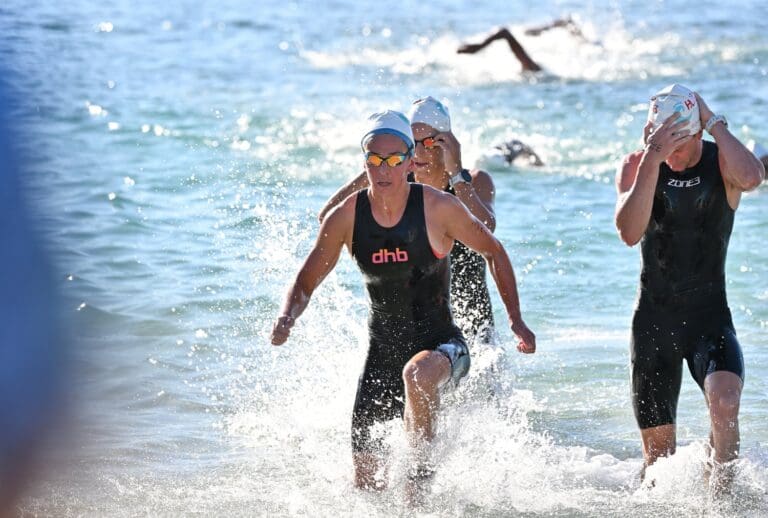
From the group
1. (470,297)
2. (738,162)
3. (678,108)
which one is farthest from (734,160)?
(470,297)

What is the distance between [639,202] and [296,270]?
16.7 ft

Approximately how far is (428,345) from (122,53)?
21.3 metres

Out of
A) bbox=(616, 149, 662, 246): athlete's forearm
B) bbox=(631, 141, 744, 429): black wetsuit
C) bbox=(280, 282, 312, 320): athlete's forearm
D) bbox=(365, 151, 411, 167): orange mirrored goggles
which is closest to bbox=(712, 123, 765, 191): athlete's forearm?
bbox=(631, 141, 744, 429): black wetsuit

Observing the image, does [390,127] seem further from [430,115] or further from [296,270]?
[296,270]

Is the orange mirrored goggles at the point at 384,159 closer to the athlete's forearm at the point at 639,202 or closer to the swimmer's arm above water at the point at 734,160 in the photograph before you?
the athlete's forearm at the point at 639,202

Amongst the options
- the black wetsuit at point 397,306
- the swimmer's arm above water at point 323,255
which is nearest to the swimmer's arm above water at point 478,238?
the black wetsuit at point 397,306

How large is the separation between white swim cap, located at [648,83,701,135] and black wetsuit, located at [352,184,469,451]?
3.84 ft

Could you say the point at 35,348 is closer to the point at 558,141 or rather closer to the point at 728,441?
the point at 728,441

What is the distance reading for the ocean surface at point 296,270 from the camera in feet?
21.8

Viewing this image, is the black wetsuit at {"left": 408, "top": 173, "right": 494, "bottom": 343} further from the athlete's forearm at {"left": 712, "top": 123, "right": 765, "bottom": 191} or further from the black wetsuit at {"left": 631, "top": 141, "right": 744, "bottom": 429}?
the athlete's forearm at {"left": 712, "top": 123, "right": 765, "bottom": 191}

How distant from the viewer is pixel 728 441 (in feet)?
19.5

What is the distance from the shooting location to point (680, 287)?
20.6 feet

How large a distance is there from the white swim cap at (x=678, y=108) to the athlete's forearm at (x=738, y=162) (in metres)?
0.12

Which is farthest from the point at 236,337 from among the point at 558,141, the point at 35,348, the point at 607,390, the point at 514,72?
the point at 514,72
